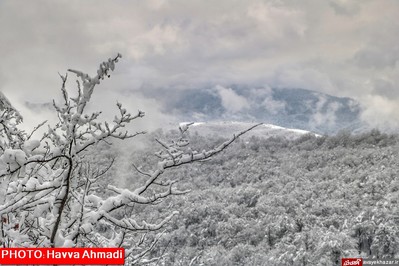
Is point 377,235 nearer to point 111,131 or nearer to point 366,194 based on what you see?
point 366,194

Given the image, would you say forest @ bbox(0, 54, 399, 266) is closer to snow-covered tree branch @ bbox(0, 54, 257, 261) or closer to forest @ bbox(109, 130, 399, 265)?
snow-covered tree branch @ bbox(0, 54, 257, 261)

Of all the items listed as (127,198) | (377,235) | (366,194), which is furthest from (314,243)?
(127,198)

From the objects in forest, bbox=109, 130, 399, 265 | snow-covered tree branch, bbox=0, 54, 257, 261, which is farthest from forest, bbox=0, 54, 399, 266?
forest, bbox=109, 130, 399, 265

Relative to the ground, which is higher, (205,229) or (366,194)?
(366,194)

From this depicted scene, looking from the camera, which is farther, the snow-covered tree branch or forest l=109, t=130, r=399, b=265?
forest l=109, t=130, r=399, b=265

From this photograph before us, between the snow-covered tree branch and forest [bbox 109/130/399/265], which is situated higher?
forest [bbox 109/130/399/265]

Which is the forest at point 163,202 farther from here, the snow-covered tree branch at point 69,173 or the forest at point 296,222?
the forest at point 296,222

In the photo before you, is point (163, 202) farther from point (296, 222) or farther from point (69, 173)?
point (69, 173)

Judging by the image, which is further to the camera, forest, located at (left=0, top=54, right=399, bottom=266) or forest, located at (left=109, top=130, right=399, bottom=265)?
forest, located at (left=109, top=130, right=399, bottom=265)

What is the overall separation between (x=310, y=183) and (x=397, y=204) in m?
69.3

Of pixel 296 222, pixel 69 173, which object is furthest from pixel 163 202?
pixel 69 173

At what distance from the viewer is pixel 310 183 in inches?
7298

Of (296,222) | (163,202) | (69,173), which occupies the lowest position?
(69,173)

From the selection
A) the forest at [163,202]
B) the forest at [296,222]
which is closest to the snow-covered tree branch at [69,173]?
the forest at [163,202]
